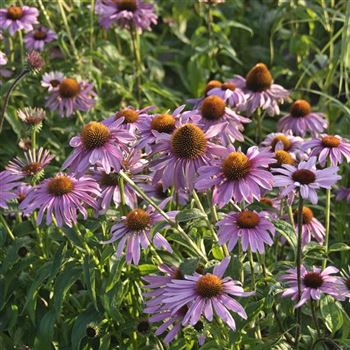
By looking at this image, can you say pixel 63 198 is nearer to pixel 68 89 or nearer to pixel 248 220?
pixel 248 220

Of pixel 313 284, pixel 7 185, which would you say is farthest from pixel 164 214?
pixel 7 185

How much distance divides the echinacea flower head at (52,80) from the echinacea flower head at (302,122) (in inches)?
31.9

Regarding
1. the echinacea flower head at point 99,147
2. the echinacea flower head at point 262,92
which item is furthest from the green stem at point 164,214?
the echinacea flower head at point 262,92

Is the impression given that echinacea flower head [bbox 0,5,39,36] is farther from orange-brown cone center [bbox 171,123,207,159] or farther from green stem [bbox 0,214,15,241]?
orange-brown cone center [bbox 171,123,207,159]

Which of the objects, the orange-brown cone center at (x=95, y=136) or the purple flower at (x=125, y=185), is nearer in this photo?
the orange-brown cone center at (x=95, y=136)

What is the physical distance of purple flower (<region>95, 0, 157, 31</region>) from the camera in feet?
10.1

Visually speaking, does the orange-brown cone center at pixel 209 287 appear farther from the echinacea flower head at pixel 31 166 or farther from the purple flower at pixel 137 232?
the echinacea flower head at pixel 31 166

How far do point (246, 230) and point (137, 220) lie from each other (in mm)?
274

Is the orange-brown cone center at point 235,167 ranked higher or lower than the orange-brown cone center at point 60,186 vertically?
higher

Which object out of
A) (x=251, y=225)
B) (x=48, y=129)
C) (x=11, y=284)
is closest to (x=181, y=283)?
(x=251, y=225)

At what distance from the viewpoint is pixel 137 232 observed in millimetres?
1864

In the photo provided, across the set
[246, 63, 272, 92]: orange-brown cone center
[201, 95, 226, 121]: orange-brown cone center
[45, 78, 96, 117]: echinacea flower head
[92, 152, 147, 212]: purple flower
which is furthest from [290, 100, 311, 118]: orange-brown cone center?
[92, 152, 147, 212]: purple flower

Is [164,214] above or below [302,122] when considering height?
above

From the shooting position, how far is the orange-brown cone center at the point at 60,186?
6.15ft
